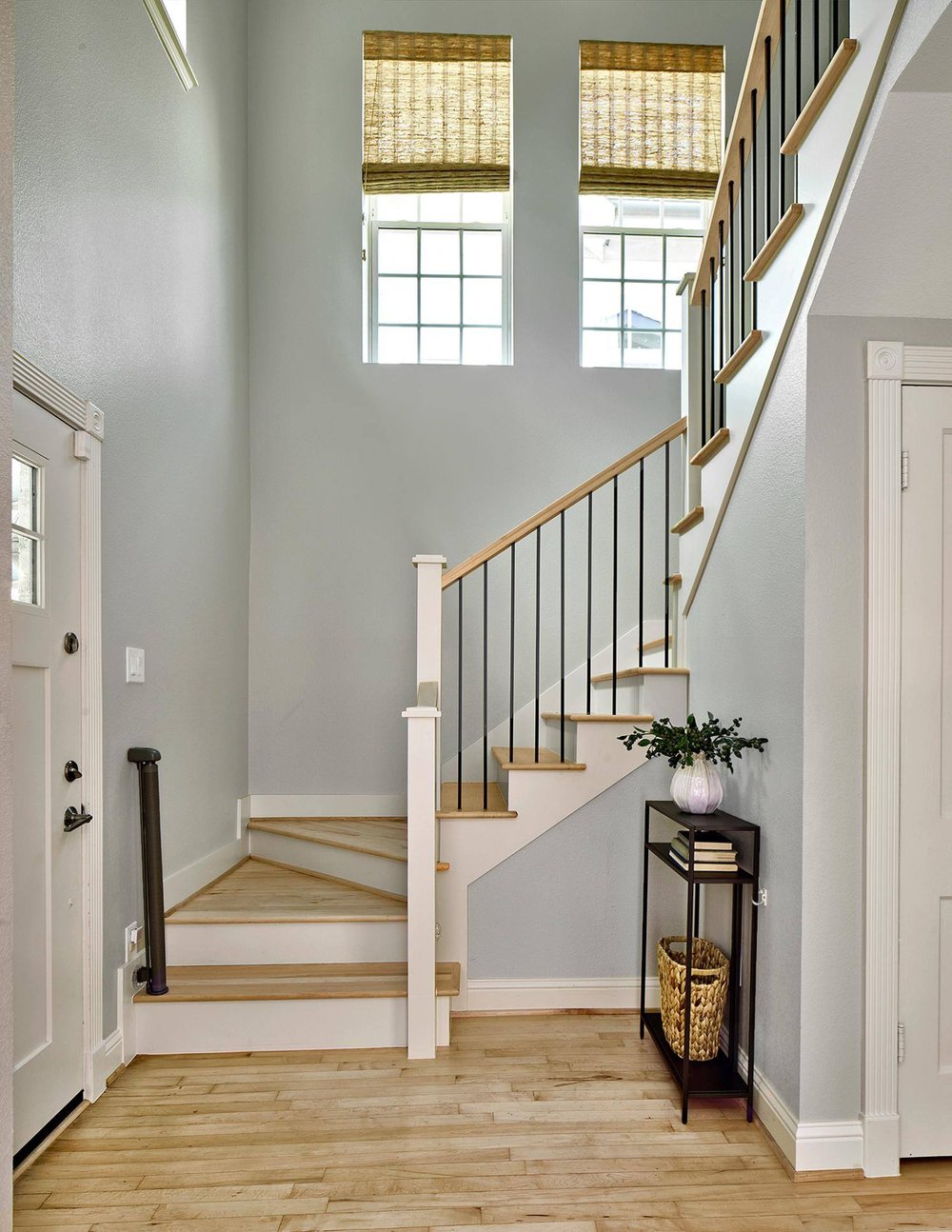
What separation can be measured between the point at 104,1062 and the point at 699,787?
2061 mm

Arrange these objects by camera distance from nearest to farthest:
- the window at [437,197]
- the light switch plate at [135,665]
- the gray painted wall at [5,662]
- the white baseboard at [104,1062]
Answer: the gray painted wall at [5,662] < the white baseboard at [104,1062] < the light switch plate at [135,665] < the window at [437,197]

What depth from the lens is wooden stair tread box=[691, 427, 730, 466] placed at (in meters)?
2.96

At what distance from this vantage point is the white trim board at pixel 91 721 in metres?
2.68

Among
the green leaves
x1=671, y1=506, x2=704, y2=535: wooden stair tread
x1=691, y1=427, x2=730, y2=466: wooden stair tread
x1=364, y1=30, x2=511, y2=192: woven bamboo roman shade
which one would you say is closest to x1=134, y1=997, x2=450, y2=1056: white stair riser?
the green leaves

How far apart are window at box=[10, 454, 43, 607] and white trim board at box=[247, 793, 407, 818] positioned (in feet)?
7.70

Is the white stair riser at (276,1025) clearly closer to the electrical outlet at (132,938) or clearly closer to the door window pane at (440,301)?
the electrical outlet at (132,938)

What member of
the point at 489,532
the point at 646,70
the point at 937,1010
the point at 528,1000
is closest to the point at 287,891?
the point at 528,1000

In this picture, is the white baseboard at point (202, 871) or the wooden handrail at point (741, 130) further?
the white baseboard at point (202, 871)

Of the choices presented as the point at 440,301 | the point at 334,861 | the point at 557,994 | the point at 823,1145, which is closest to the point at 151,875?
the point at 334,861

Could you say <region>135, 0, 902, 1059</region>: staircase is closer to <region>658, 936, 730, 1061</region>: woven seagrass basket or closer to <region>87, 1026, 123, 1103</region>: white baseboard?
<region>87, 1026, 123, 1103</region>: white baseboard

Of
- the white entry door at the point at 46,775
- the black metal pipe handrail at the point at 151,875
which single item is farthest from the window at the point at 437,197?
the black metal pipe handrail at the point at 151,875

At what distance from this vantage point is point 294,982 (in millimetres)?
3131

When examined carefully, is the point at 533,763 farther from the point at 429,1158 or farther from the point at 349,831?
the point at 429,1158

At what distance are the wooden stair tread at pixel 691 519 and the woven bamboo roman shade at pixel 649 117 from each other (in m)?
2.34
